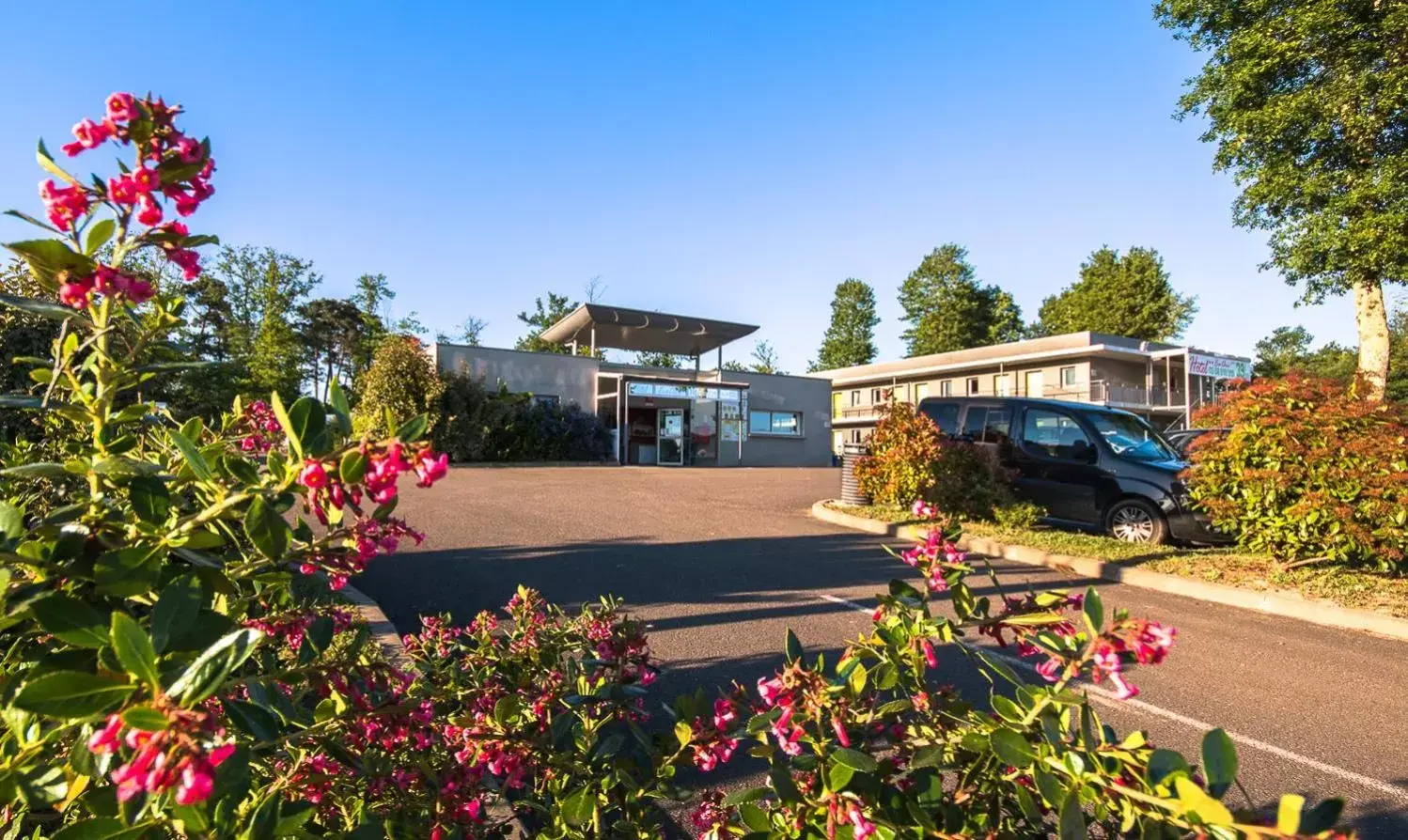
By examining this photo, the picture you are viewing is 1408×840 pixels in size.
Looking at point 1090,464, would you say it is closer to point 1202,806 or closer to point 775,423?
point 1202,806

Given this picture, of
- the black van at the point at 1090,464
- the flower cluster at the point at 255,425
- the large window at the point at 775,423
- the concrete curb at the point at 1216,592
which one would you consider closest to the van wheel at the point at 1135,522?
the black van at the point at 1090,464

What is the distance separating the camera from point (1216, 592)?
7.11 metres

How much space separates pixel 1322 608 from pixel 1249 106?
589 inches

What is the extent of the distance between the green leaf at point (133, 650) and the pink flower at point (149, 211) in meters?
0.70

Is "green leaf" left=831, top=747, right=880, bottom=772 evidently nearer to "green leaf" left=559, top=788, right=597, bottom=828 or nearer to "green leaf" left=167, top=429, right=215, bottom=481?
"green leaf" left=559, top=788, right=597, bottom=828

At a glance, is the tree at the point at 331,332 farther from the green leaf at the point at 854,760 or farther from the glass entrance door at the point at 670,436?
the green leaf at the point at 854,760

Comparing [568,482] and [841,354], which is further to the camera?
[841,354]

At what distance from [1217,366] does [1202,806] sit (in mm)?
40172

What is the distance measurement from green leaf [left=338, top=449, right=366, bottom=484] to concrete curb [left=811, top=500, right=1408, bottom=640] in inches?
186

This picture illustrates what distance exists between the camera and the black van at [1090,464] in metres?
9.38

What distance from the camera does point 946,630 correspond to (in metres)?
1.48

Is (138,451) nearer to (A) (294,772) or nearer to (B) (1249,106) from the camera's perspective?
(A) (294,772)

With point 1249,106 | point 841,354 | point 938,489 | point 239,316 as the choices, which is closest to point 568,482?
point 938,489

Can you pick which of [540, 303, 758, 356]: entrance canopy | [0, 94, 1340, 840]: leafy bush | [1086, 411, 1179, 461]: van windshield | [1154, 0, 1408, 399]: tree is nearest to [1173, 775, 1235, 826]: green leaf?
[0, 94, 1340, 840]: leafy bush
